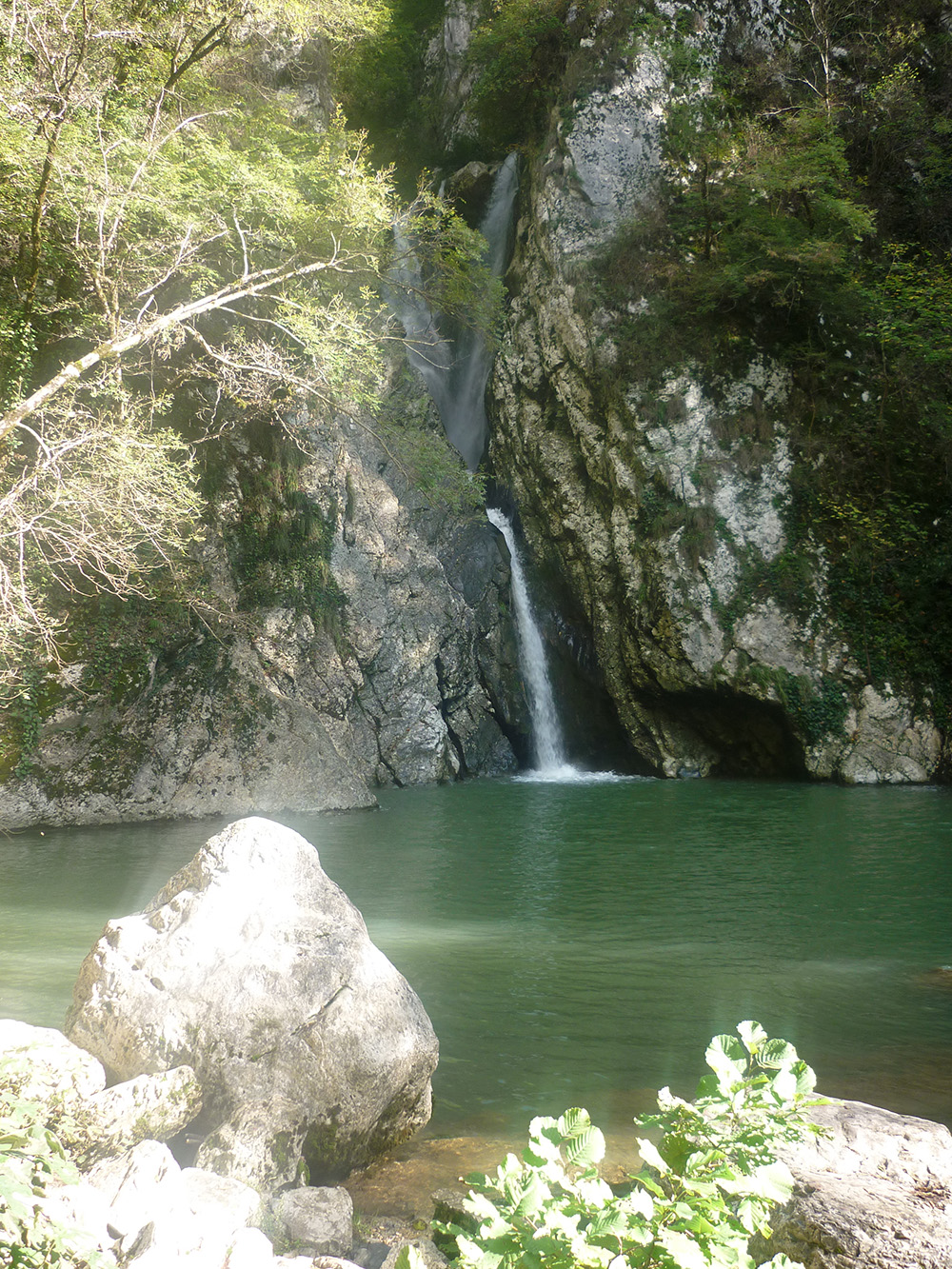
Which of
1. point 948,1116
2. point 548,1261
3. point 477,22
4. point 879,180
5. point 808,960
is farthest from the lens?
point 477,22

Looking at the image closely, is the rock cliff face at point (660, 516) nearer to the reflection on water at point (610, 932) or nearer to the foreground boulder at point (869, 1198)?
the reflection on water at point (610, 932)

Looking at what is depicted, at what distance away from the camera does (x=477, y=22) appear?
71.8 feet

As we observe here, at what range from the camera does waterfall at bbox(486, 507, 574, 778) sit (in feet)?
56.5

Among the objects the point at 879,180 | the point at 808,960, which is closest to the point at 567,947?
the point at 808,960

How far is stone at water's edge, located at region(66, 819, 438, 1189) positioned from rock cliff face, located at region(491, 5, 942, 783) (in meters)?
12.2

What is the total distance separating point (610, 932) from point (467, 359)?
17.6 metres

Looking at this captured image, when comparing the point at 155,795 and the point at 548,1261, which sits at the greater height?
the point at 548,1261

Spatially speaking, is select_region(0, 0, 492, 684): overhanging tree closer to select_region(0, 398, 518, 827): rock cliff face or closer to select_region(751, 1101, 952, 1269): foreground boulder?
select_region(0, 398, 518, 827): rock cliff face

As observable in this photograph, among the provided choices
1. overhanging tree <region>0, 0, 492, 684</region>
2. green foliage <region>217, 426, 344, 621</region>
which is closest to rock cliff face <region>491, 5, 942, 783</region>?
overhanging tree <region>0, 0, 492, 684</region>

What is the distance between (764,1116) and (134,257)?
478 inches

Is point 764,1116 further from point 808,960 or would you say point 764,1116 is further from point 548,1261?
point 808,960

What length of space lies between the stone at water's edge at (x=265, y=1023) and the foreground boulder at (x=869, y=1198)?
60.1 inches

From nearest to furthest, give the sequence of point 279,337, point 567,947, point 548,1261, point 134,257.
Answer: point 548,1261
point 567,947
point 134,257
point 279,337

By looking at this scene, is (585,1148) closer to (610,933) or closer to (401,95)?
(610,933)
